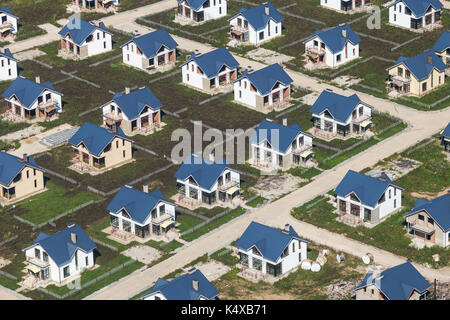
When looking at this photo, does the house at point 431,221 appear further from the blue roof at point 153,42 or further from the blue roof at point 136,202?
the blue roof at point 153,42

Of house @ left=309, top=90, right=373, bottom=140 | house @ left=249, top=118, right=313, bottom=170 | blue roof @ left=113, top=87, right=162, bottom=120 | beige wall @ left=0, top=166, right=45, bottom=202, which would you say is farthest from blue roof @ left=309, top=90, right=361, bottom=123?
beige wall @ left=0, top=166, right=45, bottom=202

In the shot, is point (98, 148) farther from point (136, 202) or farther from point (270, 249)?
point (270, 249)

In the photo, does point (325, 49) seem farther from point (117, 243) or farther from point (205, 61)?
point (117, 243)

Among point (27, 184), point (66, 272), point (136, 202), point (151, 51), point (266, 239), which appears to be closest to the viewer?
point (66, 272)

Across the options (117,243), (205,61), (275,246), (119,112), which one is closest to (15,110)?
(119,112)

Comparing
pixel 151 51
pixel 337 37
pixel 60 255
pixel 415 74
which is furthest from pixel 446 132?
pixel 60 255

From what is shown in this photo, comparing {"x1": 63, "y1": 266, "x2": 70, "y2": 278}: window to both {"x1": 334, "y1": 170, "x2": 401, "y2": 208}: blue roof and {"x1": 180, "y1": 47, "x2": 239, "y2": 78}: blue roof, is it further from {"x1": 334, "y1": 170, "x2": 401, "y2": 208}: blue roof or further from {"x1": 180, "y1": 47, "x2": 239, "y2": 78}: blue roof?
{"x1": 180, "y1": 47, "x2": 239, "y2": 78}: blue roof
